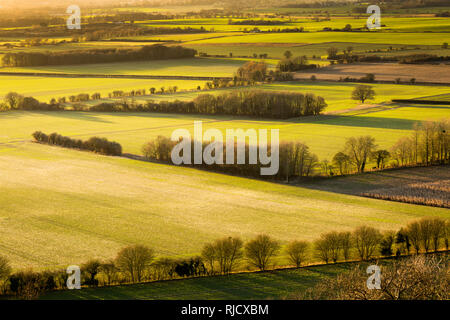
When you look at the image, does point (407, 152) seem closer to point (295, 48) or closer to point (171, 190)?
point (171, 190)

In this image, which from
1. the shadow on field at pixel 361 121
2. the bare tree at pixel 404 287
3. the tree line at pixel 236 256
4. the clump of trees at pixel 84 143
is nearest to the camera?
the bare tree at pixel 404 287

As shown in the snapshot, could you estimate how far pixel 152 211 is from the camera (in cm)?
4703

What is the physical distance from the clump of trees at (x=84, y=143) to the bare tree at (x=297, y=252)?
3454cm

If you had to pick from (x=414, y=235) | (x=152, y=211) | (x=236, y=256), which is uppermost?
(x=414, y=235)

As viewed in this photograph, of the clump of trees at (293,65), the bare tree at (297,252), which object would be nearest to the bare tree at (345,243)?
the bare tree at (297,252)

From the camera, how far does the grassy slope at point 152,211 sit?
40.0 m

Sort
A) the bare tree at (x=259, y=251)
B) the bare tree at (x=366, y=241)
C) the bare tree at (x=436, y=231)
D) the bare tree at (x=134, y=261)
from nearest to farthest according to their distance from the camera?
the bare tree at (x=134, y=261) < the bare tree at (x=259, y=251) < the bare tree at (x=366, y=241) < the bare tree at (x=436, y=231)

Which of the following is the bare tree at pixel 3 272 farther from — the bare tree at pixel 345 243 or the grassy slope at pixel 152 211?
the bare tree at pixel 345 243

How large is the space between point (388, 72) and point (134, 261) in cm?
9506

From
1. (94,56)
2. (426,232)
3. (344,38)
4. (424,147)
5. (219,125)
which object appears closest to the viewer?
(426,232)

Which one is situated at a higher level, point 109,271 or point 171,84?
point 171,84

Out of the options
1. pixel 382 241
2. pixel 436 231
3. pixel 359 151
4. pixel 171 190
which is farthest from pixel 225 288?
pixel 359 151

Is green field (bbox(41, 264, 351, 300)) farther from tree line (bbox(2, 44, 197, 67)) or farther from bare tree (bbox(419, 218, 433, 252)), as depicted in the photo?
tree line (bbox(2, 44, 197, 67))
